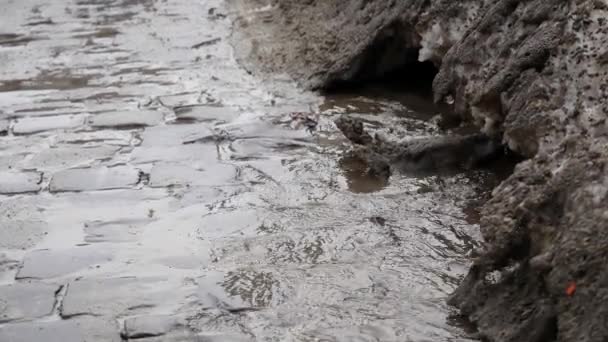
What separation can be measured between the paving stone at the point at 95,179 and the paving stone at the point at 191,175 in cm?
13

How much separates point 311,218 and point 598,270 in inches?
76.5

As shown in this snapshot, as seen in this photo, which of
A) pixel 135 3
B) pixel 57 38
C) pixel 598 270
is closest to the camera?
pixel 598 270

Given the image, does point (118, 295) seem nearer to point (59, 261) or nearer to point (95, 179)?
point (59, 261)

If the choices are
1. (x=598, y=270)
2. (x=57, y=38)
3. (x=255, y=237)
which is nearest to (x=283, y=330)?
(x=255, y=237)

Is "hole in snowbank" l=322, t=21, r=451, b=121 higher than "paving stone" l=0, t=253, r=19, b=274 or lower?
higher

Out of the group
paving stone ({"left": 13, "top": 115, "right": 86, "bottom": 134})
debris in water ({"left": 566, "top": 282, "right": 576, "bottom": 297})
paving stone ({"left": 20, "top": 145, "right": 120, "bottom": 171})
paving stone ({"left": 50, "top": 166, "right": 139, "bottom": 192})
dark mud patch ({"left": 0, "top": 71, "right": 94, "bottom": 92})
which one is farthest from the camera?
dark mud patch ({"left": 0, "top": 71, "right": 94, "bottom": 92})

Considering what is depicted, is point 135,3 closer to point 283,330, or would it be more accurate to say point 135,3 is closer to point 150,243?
point 150,243

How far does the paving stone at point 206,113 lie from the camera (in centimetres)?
643

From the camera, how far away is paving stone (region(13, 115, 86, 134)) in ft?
20.7

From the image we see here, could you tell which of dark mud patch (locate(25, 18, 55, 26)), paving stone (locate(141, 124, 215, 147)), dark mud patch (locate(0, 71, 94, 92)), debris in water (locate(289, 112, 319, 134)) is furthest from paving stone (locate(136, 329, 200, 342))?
dark mud patch (locate(25, 18, 55, 26))

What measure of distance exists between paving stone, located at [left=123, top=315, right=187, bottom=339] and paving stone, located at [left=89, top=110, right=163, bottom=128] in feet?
8.77

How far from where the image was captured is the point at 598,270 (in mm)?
3078

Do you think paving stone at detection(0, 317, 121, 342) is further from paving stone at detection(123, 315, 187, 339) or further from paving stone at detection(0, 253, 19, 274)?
paving stone at detection(0, 253, 19, 274)

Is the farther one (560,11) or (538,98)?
(560,11)
